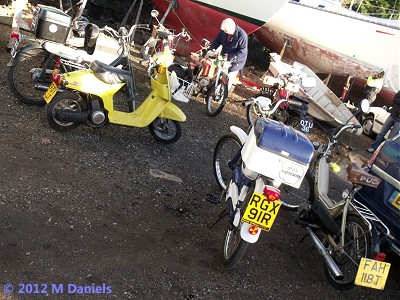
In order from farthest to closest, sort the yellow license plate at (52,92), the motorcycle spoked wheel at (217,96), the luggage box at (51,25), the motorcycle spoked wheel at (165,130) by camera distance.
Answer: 1. the motorcycle spoked wheel at (217,96)
2. the motorcycle spoked wheel at (165,130)
3. the luggage box at (51,25)
4. the yellow license plate at (52,92)

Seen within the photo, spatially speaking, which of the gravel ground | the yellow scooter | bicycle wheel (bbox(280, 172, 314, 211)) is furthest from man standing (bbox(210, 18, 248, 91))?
bicycle wheel (bbox(280, 172, 314, 211))

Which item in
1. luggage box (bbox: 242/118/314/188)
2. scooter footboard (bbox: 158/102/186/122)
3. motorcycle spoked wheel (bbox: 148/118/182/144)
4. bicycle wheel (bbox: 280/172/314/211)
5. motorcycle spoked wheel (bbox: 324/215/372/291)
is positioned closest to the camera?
luggage box (bbox: 242/118/314/188)

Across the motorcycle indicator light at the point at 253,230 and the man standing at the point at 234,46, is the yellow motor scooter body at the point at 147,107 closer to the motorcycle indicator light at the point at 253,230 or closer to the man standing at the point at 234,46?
the motorcycle indicator light at the point at 253,230

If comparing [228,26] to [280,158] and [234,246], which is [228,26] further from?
[234,246]

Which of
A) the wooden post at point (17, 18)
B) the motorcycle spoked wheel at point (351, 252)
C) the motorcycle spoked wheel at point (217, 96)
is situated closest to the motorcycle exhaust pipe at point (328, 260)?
the motorcycle spoked wheel at point (351, 252)

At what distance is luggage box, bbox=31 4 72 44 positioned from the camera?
5117 mm

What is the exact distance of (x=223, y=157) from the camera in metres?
4.87

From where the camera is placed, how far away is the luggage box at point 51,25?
5117mm

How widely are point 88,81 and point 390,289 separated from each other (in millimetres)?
3941

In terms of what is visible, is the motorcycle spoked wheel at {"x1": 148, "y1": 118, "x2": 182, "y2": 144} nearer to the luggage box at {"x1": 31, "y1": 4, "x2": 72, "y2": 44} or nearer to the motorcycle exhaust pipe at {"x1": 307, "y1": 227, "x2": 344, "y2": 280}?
the luggage box at {"x1": 31, "y1": 4, "x2": 72, "y2": 44}

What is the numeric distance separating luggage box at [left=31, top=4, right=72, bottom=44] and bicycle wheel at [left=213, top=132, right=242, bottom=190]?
245 centimetres

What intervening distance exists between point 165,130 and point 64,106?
1.37m

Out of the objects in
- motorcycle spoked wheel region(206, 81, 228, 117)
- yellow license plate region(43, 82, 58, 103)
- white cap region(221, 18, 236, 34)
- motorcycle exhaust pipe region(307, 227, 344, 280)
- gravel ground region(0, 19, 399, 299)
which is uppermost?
white cap region(221, 18, 236, 34)

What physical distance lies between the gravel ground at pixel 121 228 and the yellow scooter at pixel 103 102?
243mm
